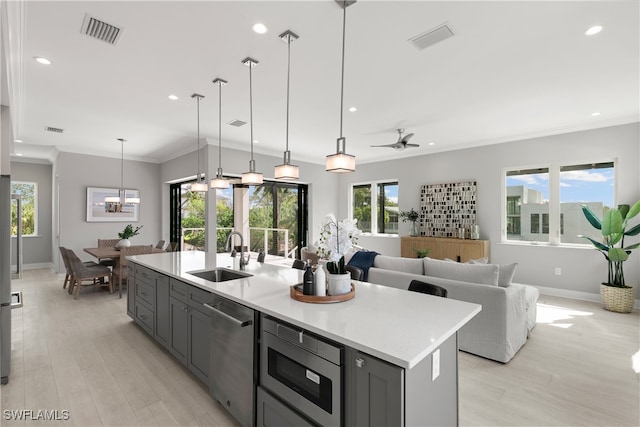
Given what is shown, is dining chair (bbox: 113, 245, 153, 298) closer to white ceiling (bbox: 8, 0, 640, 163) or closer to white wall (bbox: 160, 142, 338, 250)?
white wall (bbox: 160, 142, 338, 250)

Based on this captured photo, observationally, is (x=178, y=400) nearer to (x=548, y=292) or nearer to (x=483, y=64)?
(x=483, y=64)

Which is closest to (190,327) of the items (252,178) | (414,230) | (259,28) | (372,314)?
(252,178)

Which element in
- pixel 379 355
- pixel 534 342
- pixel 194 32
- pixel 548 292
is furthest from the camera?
pixel 548 292

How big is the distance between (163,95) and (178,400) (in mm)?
3471

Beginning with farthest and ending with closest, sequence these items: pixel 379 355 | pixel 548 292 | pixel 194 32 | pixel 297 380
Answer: pixel 548 292 → pixel 194 32 → pixel 297 380 → pixel 379 355

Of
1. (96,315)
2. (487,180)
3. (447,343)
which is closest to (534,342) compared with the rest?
(447,343)

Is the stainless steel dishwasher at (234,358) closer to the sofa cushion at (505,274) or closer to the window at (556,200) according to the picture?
the sofa cushion at (505,274)

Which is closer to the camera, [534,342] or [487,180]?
[534,342]

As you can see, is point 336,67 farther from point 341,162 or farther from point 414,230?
point 414,230

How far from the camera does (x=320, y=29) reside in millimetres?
2533

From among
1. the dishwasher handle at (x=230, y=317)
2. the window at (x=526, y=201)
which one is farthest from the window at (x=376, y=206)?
the dishwasher handle at (x=230, y=317)

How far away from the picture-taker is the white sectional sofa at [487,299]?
9.70ft

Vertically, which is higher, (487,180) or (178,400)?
(487,180)

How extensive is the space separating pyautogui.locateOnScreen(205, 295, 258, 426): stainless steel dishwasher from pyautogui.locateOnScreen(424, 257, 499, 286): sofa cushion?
2332 mm
